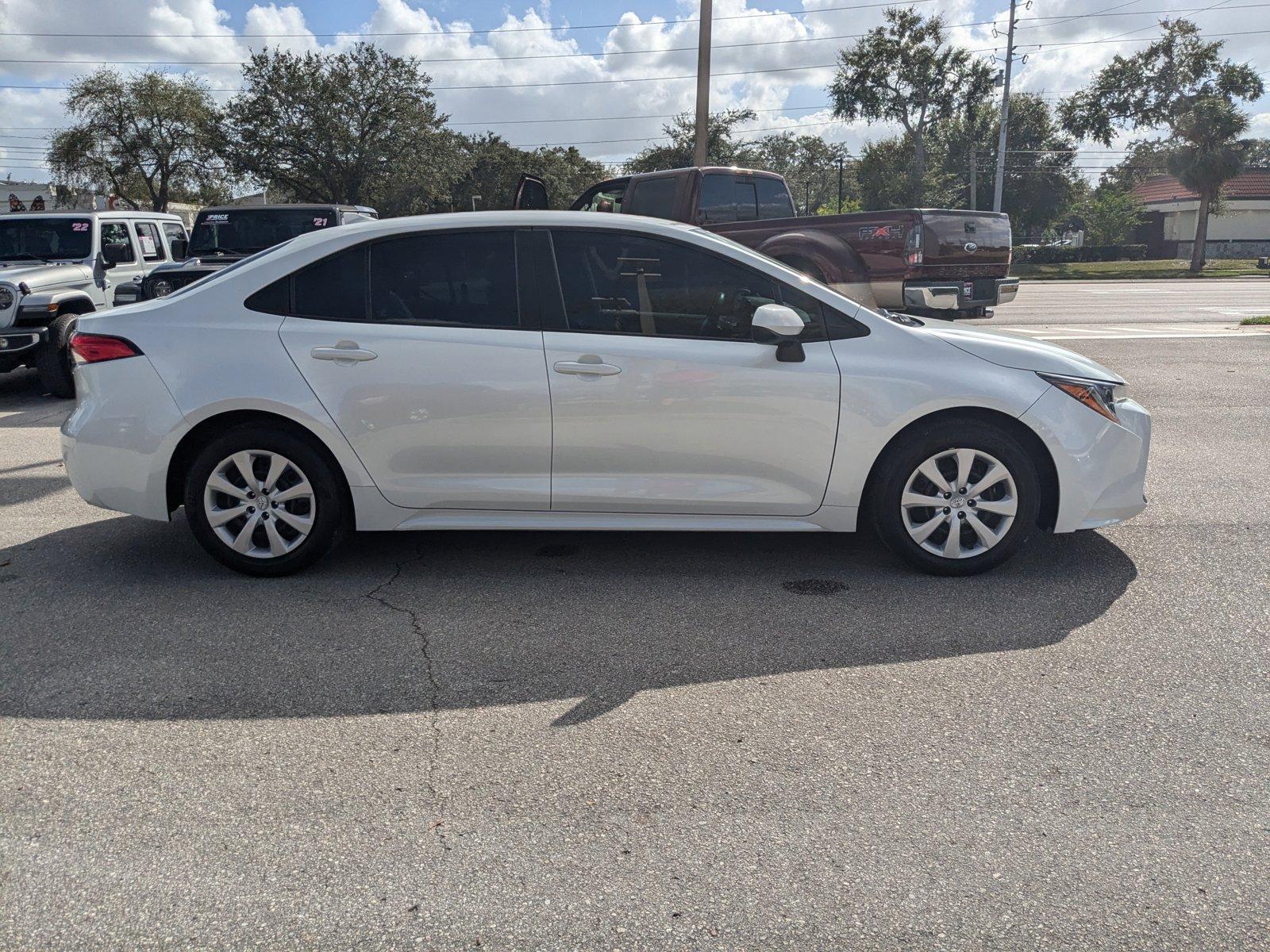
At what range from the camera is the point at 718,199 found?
1310 centimetres

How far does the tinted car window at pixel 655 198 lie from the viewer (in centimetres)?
1303

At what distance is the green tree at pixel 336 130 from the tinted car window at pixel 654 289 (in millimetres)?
40043

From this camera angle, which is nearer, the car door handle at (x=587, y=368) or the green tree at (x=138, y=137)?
the car door handle at (x=587, y=368)

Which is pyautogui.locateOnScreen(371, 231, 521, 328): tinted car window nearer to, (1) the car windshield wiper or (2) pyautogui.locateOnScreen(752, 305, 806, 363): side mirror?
(2) pyautogui.locateOnScreen(752, 305, 806, 363): side mirror

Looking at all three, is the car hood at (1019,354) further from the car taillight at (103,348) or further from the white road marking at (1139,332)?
the white road marking at (1139,332)

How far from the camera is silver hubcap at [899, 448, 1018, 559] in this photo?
4.91 metres

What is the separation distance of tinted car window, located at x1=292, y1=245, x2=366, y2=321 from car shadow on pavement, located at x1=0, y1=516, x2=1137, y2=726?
125 centimetres

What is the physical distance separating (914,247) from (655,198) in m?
3.55

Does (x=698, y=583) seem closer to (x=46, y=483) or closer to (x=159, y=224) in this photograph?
(x=46, y=483)

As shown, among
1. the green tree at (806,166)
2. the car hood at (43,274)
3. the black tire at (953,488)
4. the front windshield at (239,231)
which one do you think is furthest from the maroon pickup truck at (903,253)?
the green tree at (806,166)

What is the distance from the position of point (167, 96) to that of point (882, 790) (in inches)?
2064

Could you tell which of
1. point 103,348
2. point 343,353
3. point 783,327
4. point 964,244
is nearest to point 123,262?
point 103,348

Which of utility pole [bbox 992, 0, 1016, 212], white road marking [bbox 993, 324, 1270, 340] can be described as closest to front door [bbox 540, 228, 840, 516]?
white road marking [bbox 993, 324, 1270, 340]

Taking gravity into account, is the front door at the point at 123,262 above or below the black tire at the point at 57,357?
above
